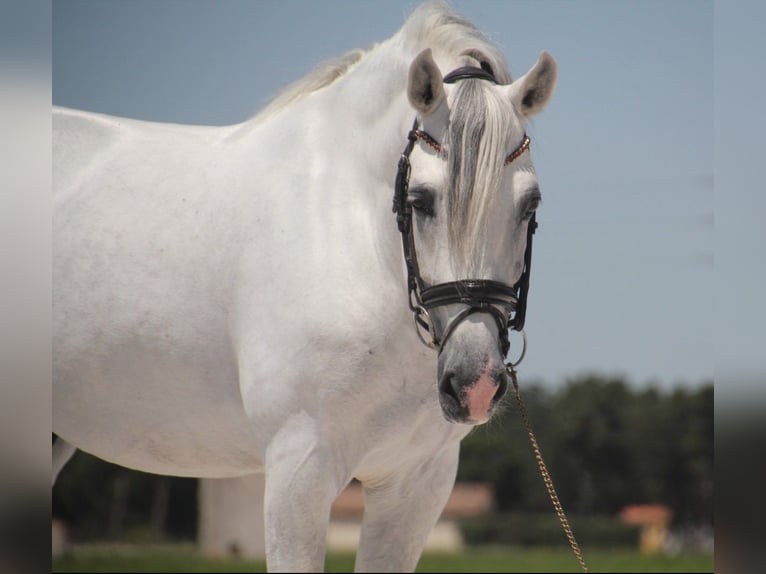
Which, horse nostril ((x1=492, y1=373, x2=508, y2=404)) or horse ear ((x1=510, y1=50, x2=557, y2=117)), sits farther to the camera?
horse ear ((x1=510, y1=50, x2=557, y2=117))

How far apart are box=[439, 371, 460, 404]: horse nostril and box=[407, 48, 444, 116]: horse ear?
461 mm

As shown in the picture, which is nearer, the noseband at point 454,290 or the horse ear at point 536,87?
the noseband at point 454,290

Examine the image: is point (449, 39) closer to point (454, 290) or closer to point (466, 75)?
point (466, 75)

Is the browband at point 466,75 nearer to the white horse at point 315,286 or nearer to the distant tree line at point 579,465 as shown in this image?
the white horse at point 315,286

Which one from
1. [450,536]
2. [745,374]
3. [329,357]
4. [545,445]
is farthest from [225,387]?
[545,445]

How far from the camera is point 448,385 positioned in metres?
1.70

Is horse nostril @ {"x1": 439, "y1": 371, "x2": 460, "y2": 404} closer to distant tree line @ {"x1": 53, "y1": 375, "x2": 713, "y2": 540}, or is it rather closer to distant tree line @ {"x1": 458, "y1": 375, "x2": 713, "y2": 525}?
distant tree line @ {"x1": 53, "y1": 375, "x2": 713, "y2": 540}

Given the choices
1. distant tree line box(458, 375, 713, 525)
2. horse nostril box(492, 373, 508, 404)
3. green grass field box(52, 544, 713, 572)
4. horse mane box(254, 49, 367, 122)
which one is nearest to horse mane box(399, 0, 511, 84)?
horse mane box(254, 49, 367, 122)

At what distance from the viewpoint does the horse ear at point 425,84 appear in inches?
68.9

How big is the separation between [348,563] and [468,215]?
3.12 metres

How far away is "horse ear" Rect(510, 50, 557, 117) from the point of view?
5.92 feet

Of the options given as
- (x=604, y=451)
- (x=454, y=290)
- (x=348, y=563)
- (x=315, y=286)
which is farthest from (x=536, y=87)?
(x=604, y=451)

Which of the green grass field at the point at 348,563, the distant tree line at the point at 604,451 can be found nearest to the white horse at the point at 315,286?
the green grass field at the point at 348,563

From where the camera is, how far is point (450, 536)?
8273 millimetres
